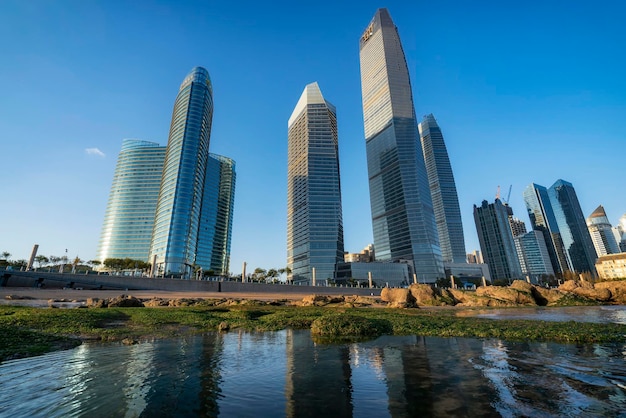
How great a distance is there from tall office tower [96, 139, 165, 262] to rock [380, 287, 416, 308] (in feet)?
535

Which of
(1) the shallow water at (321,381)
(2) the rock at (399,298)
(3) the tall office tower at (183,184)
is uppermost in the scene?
(3) the tall office tower at (183,184)

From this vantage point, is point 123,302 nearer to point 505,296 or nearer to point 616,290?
point 505,296

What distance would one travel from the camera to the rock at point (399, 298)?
45491 mm

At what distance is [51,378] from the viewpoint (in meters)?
8.70

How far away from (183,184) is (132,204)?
6447 centimetres

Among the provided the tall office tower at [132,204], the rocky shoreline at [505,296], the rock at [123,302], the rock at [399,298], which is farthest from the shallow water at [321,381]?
the tall office tower at [132,204]

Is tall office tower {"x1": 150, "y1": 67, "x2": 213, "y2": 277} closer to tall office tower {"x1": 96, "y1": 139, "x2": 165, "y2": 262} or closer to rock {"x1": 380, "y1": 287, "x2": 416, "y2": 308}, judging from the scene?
tall office tower {"x1": 96, "y1": 139, "x2": 165, "y2": 262}

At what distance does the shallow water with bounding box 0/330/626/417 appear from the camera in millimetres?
6285

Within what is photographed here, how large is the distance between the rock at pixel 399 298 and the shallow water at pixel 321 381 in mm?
33206

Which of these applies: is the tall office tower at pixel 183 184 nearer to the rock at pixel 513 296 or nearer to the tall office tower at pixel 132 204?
the tall office tower at pixel 132 204

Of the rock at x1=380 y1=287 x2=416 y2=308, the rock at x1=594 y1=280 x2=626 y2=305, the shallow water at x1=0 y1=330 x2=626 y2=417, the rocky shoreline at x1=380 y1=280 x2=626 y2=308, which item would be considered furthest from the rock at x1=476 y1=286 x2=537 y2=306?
the shallow water at x1=0 y1=330 x2=626 y2=417

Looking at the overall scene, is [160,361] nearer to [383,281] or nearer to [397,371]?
[397,371]

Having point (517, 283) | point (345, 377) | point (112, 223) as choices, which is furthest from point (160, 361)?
point (112, 223)

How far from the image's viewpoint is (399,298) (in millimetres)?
49438
